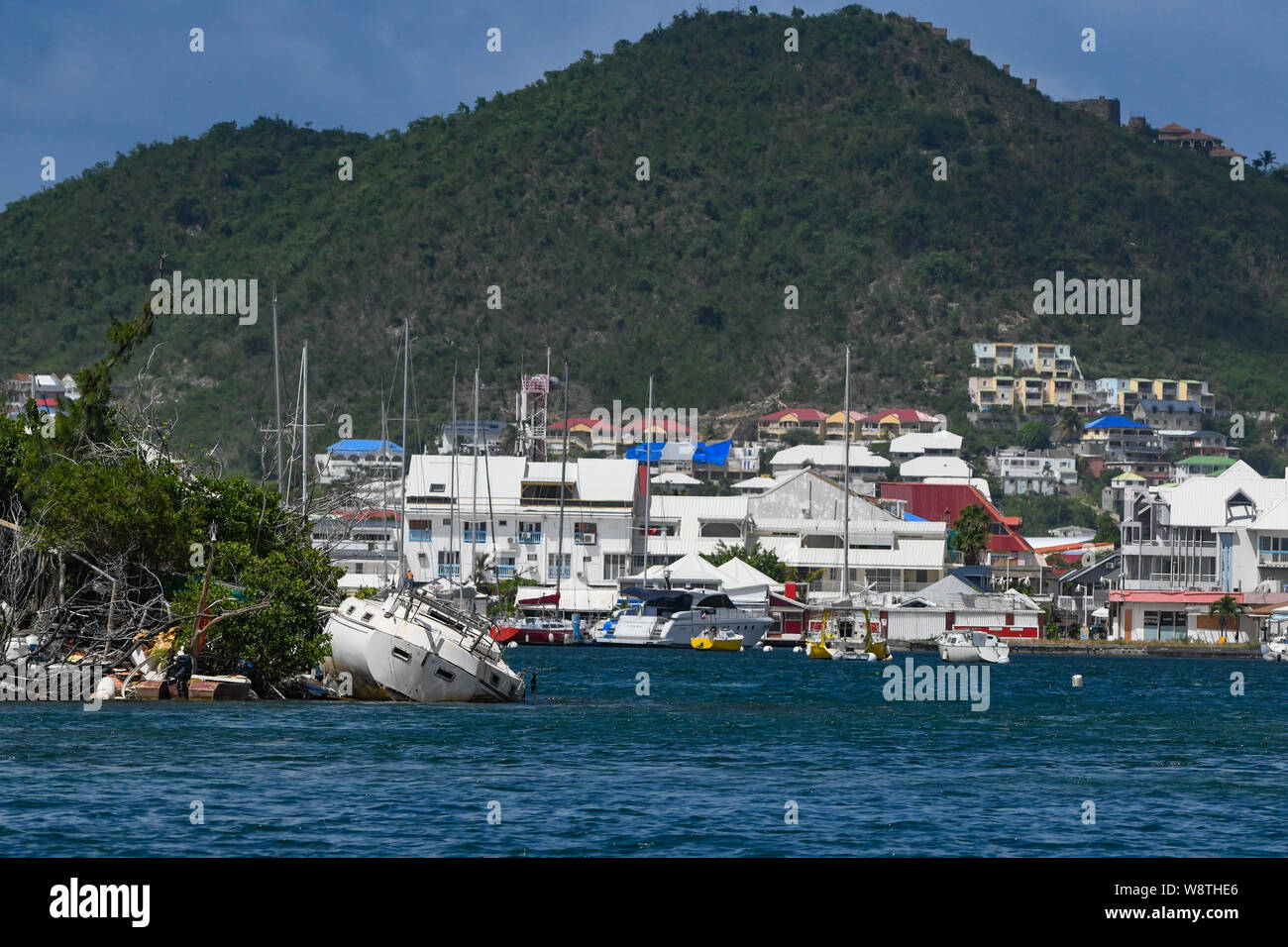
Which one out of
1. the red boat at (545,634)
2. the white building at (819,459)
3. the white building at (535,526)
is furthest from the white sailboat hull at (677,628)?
the white building at (819,459)

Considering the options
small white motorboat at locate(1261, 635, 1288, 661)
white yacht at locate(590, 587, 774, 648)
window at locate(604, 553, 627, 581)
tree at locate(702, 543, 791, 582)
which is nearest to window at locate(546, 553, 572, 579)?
window at locate(604, 553, 627, 581)

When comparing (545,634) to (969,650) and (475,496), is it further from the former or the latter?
(969,650)

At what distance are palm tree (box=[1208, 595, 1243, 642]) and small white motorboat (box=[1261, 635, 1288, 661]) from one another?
5857 millimetres

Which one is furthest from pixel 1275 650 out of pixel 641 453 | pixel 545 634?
pixel 641 453

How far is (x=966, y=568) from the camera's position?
373 ft

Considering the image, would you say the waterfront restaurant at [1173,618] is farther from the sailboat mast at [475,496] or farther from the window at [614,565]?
the sailboat mast at [475,496]

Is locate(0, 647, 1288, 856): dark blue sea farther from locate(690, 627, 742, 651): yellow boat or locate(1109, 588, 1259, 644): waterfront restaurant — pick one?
locate(1109, 588, 1259, 644): waterfront restaurant

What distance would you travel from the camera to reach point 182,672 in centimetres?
4088

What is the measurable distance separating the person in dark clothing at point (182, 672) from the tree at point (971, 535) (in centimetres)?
8619

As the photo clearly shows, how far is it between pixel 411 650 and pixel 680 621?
5412 centimetres

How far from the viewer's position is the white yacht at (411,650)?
1652 inches
